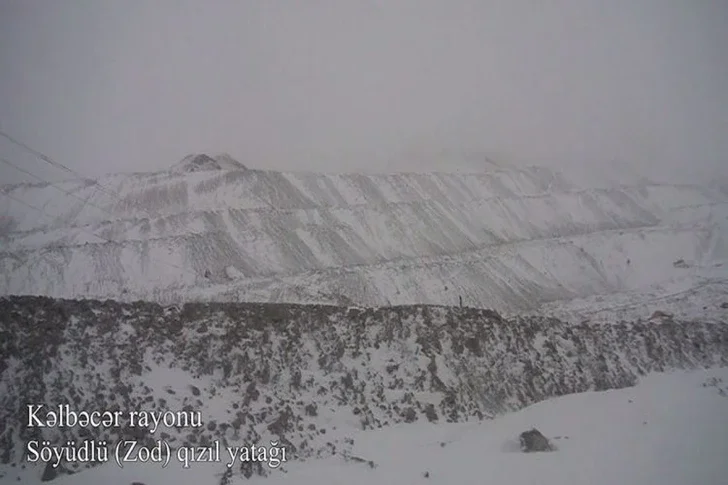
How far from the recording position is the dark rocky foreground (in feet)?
38.0

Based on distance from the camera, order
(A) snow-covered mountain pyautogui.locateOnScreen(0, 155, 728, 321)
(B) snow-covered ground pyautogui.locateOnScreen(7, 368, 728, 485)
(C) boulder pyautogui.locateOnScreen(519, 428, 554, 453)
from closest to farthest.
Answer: (B) snow-covered ground pyautogui.locateOnScreen(7, 368, 728, 485)
(C) boulder pyautogui.locateOnScreen(519, 428, 554, 453)
(A) snow-covered mountain pyautogui.locateOnScreen(0, 155, 728, 321)

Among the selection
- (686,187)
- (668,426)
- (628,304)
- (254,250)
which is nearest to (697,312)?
(628,304)

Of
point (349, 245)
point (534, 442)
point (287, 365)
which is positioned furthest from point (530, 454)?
point (349, 245)

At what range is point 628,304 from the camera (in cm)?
3666

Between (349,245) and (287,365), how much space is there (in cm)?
3094

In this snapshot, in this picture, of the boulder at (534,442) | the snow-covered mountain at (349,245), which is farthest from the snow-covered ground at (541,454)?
the snow-covered mountain at (349,245)

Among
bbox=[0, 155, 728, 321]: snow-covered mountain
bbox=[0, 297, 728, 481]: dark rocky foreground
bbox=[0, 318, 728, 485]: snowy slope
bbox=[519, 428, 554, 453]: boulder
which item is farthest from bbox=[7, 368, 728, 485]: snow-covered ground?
bbox=[0, 155, 728, 321]: snow-covered mountain

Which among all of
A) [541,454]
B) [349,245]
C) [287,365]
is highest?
[349,245]

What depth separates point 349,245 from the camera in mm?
44875

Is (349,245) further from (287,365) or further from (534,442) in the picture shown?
(534,442)

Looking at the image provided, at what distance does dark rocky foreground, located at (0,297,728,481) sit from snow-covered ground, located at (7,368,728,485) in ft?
2.03

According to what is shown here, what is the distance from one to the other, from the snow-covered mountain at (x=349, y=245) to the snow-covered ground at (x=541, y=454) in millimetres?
19220

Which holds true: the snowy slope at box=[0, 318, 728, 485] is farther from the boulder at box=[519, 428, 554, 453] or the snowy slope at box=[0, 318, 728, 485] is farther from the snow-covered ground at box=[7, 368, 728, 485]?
the boulder at box=[519, 428, 554, 453]

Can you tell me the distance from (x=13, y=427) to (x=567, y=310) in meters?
32.9
